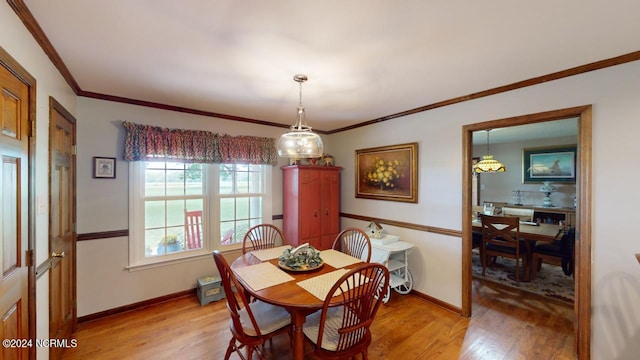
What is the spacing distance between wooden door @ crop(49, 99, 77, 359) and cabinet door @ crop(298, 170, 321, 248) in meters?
2.42

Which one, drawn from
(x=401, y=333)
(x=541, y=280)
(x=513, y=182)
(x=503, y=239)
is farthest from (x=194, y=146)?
(x=513, y=182)

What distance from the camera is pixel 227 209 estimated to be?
11.6ft

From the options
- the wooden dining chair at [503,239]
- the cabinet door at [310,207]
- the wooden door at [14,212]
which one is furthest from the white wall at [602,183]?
the wooden door at [14,212]

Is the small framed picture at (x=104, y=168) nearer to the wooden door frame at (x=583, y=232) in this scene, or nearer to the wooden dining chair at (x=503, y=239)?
the wooden door frame at (x=583, y=232)

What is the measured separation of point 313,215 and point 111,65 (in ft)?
9.17

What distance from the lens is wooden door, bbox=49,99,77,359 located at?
1868 millimetres

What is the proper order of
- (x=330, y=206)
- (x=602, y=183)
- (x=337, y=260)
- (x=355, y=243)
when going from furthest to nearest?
(x=330, y=206), (x=355, y=243), (x=337, y=260), (x=602, y=183)

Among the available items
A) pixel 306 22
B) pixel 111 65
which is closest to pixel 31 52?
pixel 111 65

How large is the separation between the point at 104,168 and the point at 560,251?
18.5 ft

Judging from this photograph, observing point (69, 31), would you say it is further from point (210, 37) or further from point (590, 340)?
point (590, 340)

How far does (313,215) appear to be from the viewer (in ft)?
12.5

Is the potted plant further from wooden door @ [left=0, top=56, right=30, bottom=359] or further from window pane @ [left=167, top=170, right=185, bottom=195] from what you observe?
wooden door @ [left=0, top=56, right=30, bottom=359]

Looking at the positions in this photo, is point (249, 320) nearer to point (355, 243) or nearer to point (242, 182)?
point (355, 243)

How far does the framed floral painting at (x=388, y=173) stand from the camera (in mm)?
3240
